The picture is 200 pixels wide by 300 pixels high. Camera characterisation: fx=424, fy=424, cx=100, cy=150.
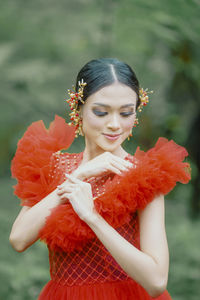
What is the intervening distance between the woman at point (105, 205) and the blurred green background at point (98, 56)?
195cm

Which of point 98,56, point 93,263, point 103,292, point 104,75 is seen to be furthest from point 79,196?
point 98,56

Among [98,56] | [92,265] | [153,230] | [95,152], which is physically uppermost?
[98,56]

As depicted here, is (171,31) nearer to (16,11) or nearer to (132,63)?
(132,63)

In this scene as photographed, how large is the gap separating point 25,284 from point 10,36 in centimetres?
267

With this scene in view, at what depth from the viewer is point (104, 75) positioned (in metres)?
1.87

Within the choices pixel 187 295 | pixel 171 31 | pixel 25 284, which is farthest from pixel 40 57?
pixel 187 295

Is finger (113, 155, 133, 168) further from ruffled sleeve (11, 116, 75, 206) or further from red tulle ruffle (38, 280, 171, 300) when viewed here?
red tulle ruffle (38, 280, 171, 300)

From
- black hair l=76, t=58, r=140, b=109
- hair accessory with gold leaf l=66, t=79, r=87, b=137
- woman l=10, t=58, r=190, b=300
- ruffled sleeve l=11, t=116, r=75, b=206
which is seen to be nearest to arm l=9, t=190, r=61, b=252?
woman l=10, t=58, r=190, b=300

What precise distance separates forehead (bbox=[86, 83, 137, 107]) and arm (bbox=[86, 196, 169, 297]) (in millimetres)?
494

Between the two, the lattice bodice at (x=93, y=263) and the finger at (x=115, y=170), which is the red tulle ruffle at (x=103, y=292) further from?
the finger at (x=115, y=170)

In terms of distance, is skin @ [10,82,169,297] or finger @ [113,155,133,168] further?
finger @ [113,155,133,168]

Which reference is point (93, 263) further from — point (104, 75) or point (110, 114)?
point (104, 75)

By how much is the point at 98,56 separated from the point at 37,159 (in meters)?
2.99

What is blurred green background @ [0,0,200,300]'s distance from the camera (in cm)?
396
